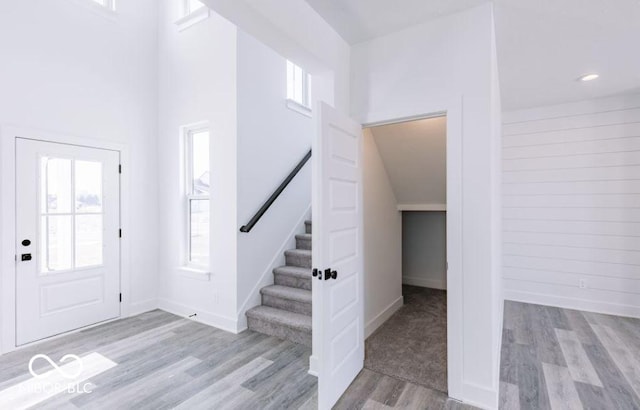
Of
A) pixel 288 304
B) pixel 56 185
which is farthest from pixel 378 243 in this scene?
pixel 56 185

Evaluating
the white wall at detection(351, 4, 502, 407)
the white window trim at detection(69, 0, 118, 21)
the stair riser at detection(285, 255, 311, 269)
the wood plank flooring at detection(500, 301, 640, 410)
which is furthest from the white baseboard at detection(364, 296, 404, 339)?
the white window trim at detection(69, 0, 118, 21)

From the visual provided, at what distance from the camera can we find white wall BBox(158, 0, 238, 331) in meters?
3.21

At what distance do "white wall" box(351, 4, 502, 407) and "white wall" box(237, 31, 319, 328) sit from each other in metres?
1.77

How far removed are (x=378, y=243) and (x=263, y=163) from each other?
5.13 feet

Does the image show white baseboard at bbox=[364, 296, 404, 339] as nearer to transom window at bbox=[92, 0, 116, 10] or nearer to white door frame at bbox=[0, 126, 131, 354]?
white door frame at bbox=[0, 126, 131, 354]

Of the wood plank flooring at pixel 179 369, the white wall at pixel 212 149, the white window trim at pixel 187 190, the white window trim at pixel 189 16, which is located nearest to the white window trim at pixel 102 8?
the white wall at pixel 212 149

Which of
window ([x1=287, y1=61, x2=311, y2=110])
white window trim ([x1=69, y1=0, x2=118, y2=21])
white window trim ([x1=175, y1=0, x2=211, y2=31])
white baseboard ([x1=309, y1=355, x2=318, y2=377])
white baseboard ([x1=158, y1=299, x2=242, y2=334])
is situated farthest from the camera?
window ([x1=287, y1=61, x2=311, y2=110])

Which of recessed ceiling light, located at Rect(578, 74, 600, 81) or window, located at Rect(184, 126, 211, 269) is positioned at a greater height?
recessed ceiling light, located at Rect(578, 74, 600, 81)

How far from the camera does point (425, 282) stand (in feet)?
15.6

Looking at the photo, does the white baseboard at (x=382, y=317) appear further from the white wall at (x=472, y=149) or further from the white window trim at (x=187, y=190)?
the white window trim at (x=187, y=190)

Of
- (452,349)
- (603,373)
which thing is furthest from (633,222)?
(452,349)

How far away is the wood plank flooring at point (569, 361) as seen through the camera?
2.10m

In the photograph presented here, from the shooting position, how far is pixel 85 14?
10.9 feet

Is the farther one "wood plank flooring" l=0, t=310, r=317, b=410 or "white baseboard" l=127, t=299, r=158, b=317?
"white baseboard" l=127, t=299, r=158, b=317
